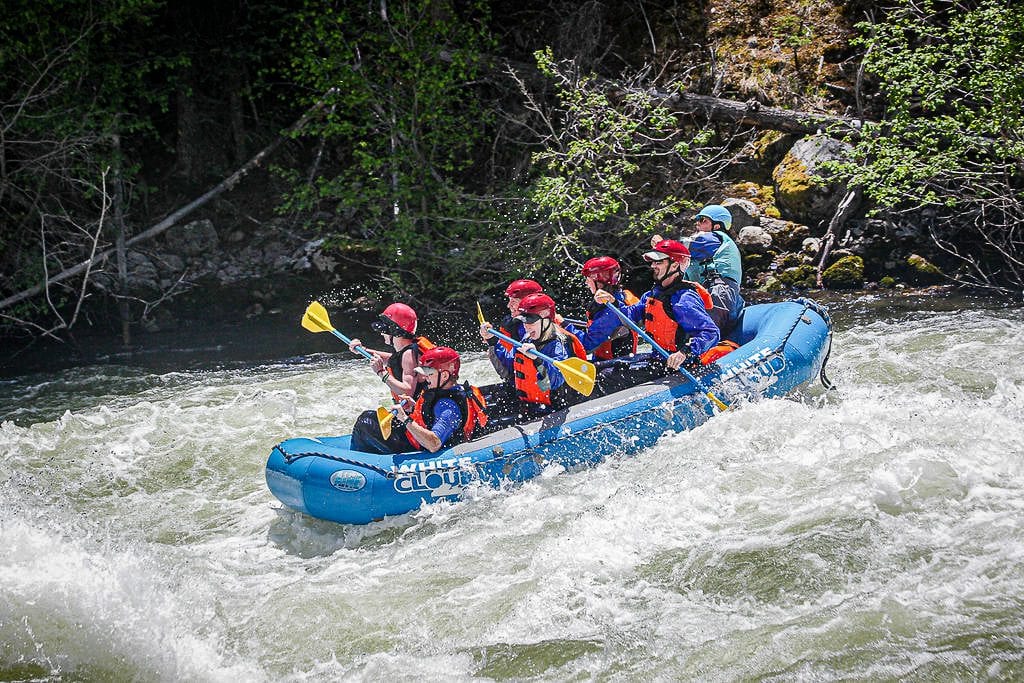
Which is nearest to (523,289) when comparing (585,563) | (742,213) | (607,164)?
(585,563)

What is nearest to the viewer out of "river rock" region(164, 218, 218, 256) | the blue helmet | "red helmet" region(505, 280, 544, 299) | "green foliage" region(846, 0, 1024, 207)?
"red helmet" region(505, 280, 544, 299)

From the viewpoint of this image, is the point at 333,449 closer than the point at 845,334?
Yes

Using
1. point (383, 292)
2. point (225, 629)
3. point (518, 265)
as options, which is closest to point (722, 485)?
point (225, 629)

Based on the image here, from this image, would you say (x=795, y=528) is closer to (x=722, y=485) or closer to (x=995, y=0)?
(x=722, y=485)

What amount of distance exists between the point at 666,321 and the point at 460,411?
1727mm

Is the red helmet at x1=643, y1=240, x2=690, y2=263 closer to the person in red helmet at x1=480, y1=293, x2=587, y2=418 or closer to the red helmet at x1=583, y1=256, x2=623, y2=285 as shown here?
the red helmet at x1=583, y1=256, x2=623, y2=285

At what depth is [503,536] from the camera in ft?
17.2

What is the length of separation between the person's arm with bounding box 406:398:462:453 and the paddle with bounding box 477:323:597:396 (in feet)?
1.96

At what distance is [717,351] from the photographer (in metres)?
6.73

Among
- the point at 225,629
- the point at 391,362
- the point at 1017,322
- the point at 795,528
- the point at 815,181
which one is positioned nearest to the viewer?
the point at 225,629

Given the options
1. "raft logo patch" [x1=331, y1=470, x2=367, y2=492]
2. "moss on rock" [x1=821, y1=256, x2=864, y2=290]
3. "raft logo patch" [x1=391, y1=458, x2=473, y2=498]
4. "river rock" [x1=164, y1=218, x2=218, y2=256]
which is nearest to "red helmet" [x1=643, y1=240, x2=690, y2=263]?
"raft logo patch" [x1=391, y1=458, x2=473, y2=498]

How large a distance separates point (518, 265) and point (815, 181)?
10.9ft

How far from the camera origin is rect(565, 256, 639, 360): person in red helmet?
21.4 ft

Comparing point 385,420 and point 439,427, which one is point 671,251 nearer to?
point 439,427
